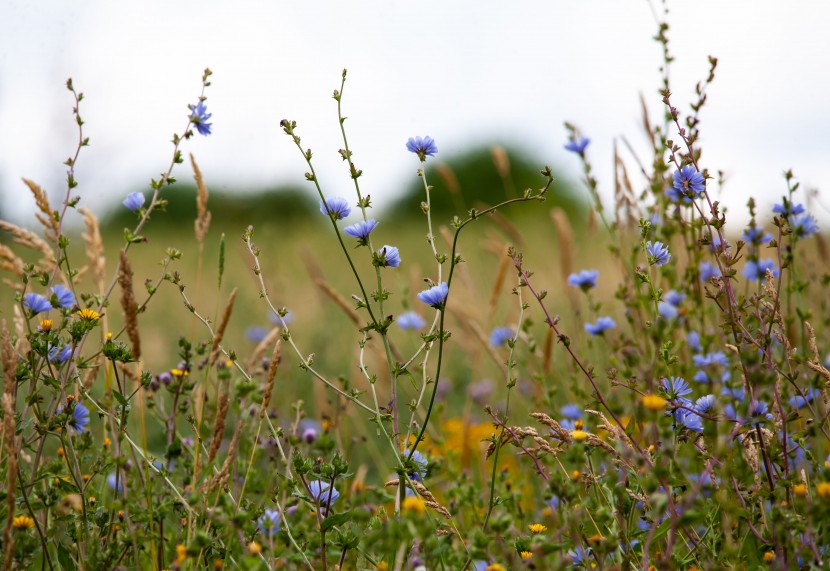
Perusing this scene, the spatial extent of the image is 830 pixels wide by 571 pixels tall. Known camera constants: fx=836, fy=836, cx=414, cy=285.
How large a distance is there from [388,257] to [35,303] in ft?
2.63

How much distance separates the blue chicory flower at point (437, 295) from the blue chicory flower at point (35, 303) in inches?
32.6

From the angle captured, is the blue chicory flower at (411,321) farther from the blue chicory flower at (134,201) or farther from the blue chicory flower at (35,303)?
the blue chicory flower at (35,303)

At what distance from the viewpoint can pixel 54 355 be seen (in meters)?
1.80

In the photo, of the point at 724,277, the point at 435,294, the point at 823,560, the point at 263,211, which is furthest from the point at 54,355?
the point at 263,211

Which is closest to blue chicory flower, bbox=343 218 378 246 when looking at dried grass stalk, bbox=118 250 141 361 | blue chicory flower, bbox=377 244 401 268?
blue chicory flower, bbox=377 244 401 268

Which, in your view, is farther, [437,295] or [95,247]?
[95,247]

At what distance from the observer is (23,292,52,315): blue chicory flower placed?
1.82 meters

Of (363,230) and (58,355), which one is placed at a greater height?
(363,230)

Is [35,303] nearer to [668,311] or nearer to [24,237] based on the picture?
[24,237]

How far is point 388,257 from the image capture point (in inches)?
67.4

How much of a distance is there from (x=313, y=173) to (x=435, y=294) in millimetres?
363

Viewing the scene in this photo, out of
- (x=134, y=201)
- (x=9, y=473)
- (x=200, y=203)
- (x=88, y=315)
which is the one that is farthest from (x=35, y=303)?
(x=9, y=473)

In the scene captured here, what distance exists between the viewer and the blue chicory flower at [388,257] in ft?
5.48

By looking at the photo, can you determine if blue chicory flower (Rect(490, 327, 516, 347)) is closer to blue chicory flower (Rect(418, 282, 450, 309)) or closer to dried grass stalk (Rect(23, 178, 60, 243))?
blue chicory flower (Rect(418, 282, 450, 309))
